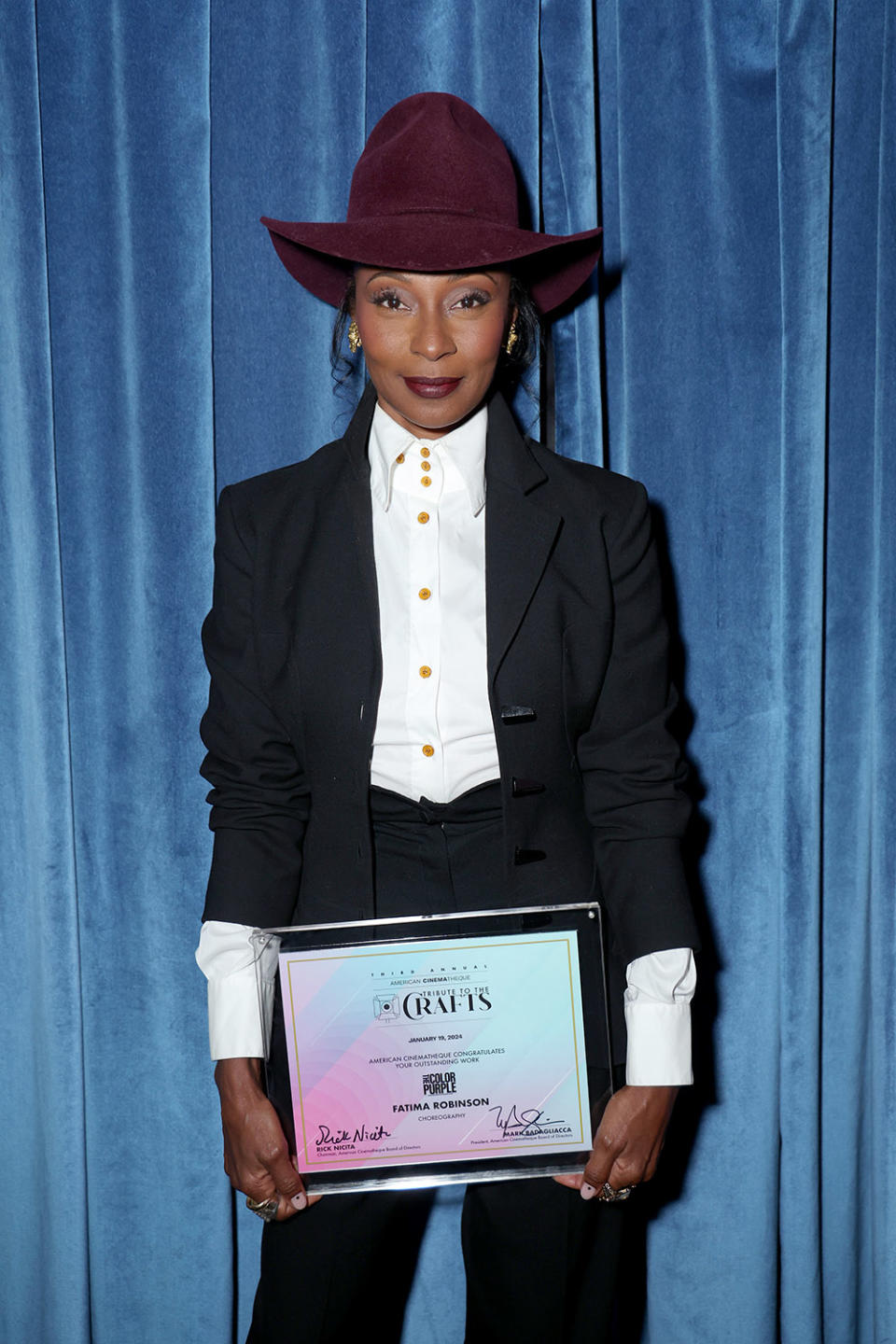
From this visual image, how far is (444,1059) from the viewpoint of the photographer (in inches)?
44.3

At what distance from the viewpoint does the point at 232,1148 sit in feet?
3.83

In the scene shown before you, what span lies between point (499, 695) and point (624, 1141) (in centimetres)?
46

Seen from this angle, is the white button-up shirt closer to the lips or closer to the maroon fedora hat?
the lips

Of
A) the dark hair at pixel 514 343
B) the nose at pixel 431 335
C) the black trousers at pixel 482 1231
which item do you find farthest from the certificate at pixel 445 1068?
the dark hair at pixel 514 343

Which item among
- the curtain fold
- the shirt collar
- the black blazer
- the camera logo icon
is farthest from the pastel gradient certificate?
the curtain fold

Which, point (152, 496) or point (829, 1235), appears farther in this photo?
point (829, 1235)

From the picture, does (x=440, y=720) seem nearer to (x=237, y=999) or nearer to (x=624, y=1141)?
(x=237, y=999)

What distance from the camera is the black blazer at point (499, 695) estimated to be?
1.18 meters

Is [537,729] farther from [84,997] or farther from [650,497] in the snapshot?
[84,997]

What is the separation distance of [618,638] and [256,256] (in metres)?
0.69

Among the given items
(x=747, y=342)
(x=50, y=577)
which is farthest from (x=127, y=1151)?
(x=747, y=342)

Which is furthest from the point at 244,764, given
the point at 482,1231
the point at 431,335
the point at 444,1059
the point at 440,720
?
the point at 482,1231

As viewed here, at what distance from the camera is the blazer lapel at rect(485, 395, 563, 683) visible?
1170 mm
